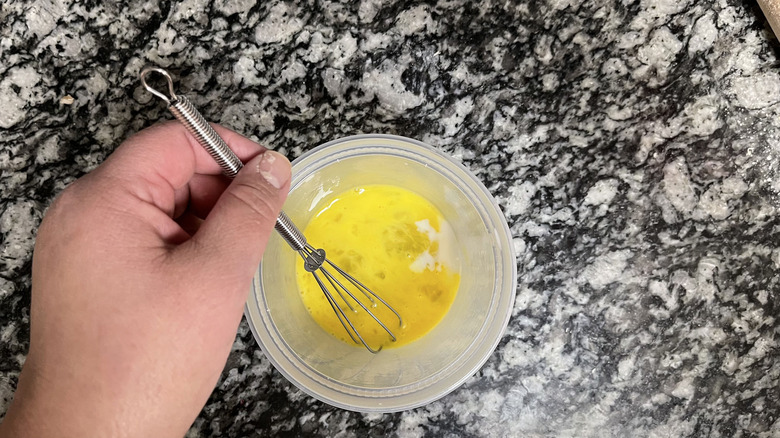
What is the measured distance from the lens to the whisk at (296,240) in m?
0.53

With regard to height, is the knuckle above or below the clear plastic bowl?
above

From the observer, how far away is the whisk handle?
0.52 m

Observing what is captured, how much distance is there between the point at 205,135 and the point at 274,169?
0.36 ft

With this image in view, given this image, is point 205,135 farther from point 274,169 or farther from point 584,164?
point 584,164

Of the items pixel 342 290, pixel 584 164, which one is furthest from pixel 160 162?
pixel 584 164

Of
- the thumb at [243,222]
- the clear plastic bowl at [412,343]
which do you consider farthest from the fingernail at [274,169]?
the clear plastic bowl at [412,343]

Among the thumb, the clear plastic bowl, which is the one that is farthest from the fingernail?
the clear plastic bowl

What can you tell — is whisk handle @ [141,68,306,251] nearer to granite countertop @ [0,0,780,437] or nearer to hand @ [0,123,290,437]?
hand @ [0,123,290,437]

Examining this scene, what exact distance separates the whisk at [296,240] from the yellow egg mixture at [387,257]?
0.04ft

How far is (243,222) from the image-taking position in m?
0.60

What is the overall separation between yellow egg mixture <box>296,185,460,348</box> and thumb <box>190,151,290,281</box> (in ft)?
0.73

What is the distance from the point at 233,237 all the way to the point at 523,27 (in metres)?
0.58

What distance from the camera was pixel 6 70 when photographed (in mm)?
826

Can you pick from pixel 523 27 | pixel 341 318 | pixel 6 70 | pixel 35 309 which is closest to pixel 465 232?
pixel 341 318
